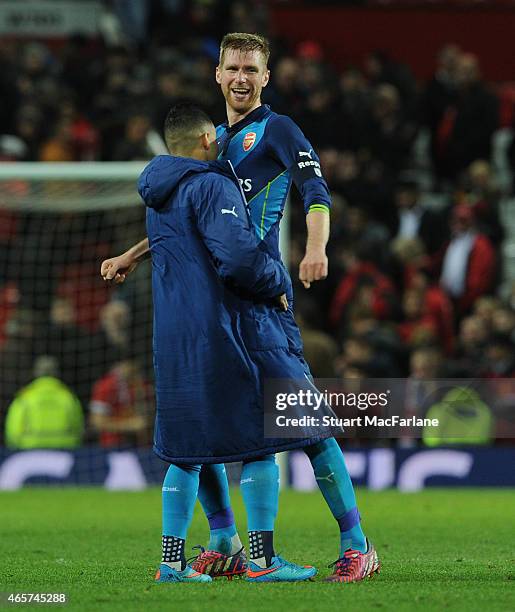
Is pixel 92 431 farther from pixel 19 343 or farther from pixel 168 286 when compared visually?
pixel 168 286

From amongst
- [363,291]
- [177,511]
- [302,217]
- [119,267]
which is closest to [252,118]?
[119,267]

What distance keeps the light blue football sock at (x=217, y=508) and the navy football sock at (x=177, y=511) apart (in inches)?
11.4

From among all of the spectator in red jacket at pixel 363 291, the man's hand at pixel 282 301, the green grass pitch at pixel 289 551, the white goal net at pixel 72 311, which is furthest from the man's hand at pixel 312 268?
the spectator in red jacket at pixel 363 291

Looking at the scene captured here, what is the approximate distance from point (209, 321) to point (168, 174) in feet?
2.01

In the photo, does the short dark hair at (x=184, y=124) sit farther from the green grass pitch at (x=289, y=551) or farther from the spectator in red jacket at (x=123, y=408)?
the spectator in red jacket at (x=123, y=408)

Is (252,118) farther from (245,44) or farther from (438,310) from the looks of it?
(438,310)

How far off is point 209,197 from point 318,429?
3.36 feet

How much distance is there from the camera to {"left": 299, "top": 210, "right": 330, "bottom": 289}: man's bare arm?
5582 millimetres

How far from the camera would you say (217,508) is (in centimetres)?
621

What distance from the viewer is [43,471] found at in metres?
12.8

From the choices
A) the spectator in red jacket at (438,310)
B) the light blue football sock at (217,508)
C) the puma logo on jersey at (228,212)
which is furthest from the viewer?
the spectator in red jacket at (438,310)

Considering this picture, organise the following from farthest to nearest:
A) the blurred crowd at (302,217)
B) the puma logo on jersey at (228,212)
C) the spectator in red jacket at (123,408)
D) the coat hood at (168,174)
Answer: the blurred crowd at (302,217) → the spectator in red jacket at (123,408) → the coat hood at (168,174) → the puma logo on jersey at (228,212)

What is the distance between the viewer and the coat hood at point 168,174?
19.1ft

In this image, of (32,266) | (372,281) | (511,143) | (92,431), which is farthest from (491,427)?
(511,143)
